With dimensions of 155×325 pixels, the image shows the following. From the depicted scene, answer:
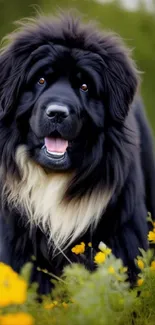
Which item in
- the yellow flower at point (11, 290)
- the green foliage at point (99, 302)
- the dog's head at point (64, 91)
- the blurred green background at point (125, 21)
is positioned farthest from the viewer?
the blurred green background at point (125, 21)

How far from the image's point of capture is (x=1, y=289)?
6.66 feet

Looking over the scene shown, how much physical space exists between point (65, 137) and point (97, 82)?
17.6 inches

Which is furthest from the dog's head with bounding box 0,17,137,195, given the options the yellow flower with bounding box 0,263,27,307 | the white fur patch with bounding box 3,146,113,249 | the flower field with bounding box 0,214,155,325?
the yellow flower with bounding box 0,263,27,307

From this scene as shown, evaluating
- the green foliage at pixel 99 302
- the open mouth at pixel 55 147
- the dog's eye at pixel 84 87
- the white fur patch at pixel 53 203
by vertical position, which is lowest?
the white fur patch at pixel 53 203

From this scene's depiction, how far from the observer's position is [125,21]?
43.4 ft

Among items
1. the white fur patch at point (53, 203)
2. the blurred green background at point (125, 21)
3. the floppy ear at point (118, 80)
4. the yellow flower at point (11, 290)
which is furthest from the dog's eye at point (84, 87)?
the blurred green background at point (125, 21)

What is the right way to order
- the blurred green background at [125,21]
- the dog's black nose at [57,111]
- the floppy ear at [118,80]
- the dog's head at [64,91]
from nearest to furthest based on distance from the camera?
1. the dog's black nose at [57,111]
2. the dog's head at [64,91]
3. the floppy ear at [118,80]
4. the blurred green background at [125,21]

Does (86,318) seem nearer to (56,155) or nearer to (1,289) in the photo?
(1,289)

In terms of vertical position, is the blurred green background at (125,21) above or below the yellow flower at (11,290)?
above

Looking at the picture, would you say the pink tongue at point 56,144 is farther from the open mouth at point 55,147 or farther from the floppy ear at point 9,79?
the floppy ear at point 9,79

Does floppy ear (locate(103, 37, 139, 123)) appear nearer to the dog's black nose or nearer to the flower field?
the dog's black nose

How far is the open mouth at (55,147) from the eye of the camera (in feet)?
13.7

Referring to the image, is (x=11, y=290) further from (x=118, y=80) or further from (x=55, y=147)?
(x=118, y=80)

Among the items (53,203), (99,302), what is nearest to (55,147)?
(53,203)
